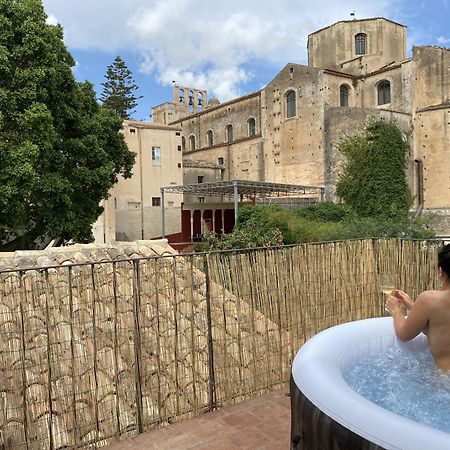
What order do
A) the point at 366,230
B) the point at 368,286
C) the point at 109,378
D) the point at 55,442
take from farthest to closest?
the point at 366,230 → the point at 368,286 → the point at 109,378 → the point at 55,442

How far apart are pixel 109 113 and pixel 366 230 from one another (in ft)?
37.4

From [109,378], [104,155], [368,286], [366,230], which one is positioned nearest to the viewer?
[109,378]

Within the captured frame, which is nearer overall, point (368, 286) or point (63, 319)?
point (63, 319)

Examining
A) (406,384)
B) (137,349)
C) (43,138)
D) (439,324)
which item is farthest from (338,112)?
(137,349)

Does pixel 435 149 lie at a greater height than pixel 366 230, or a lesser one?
greater

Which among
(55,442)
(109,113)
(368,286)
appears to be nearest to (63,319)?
(55,442)

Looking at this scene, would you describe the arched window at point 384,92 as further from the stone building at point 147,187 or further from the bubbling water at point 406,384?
the bubbling water at point 406,384

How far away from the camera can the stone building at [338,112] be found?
77.8ft

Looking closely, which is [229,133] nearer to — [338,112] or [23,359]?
[338,112]

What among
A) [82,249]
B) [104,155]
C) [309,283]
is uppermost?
[104,155]

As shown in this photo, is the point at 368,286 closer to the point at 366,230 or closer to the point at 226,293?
the point at 226,293

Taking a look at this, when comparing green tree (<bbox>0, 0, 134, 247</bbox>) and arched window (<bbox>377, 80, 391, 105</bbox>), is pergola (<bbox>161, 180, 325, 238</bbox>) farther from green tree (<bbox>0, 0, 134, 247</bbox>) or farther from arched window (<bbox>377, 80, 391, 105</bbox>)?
arched window (<bbox>377, 80, 391, 105</bbox>)

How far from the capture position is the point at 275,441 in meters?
3.49

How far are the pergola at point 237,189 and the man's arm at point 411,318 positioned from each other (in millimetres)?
14803
